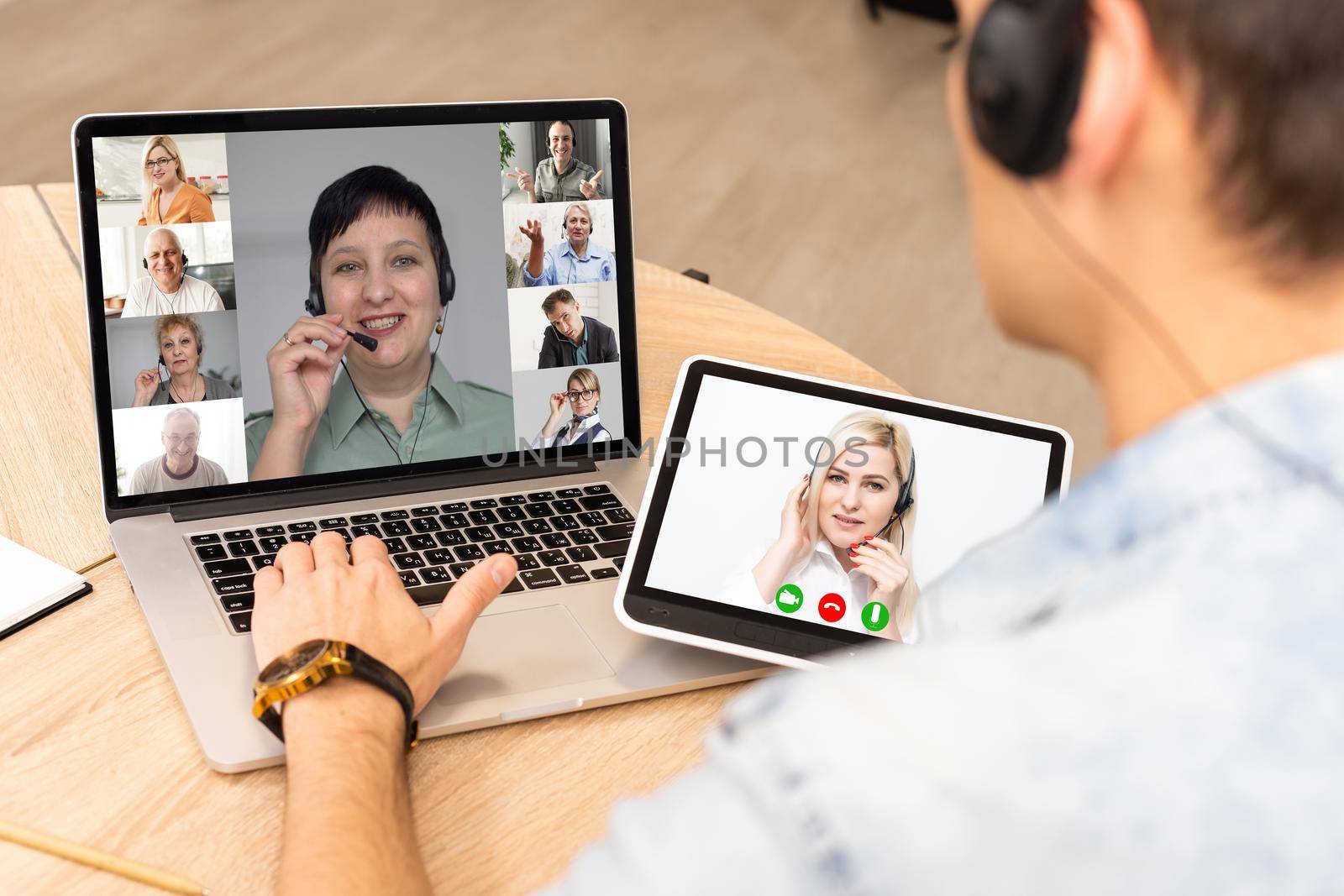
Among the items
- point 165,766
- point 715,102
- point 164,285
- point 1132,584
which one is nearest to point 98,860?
point 165,766

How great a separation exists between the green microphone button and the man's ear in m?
0.45

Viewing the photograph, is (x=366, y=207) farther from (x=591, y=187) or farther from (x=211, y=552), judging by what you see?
(x=211, y=552)

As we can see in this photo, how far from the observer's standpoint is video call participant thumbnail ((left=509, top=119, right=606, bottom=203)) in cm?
99

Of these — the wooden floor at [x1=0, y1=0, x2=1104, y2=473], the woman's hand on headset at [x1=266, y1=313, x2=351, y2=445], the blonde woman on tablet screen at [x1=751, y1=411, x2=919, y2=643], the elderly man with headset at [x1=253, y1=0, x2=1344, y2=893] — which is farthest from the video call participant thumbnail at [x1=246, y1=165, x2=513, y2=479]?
the wooden floor at [x1=0, y1=0, x2=1104, y2=473]

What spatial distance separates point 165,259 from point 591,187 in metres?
A: 0.35

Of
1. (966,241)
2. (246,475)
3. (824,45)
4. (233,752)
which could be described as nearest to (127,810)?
(233,752)

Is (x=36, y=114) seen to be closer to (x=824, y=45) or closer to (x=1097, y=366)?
(x=824, y=45)

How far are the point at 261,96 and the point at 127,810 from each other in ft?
8.79

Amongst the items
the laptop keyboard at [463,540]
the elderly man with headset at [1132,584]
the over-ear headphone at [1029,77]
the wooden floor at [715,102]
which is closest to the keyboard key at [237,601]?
the laptop keyboard at [463,540]

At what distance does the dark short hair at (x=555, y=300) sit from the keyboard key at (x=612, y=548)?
0.21 metres

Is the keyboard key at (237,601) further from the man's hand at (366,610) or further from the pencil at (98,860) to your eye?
the pencil at (98,860)

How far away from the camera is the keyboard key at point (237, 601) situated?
807 mm

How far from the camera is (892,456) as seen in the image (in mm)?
853

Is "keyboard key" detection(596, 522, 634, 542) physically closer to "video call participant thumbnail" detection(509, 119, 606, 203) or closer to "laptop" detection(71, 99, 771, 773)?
"laptop" detection(71, 99, 771, 773)
